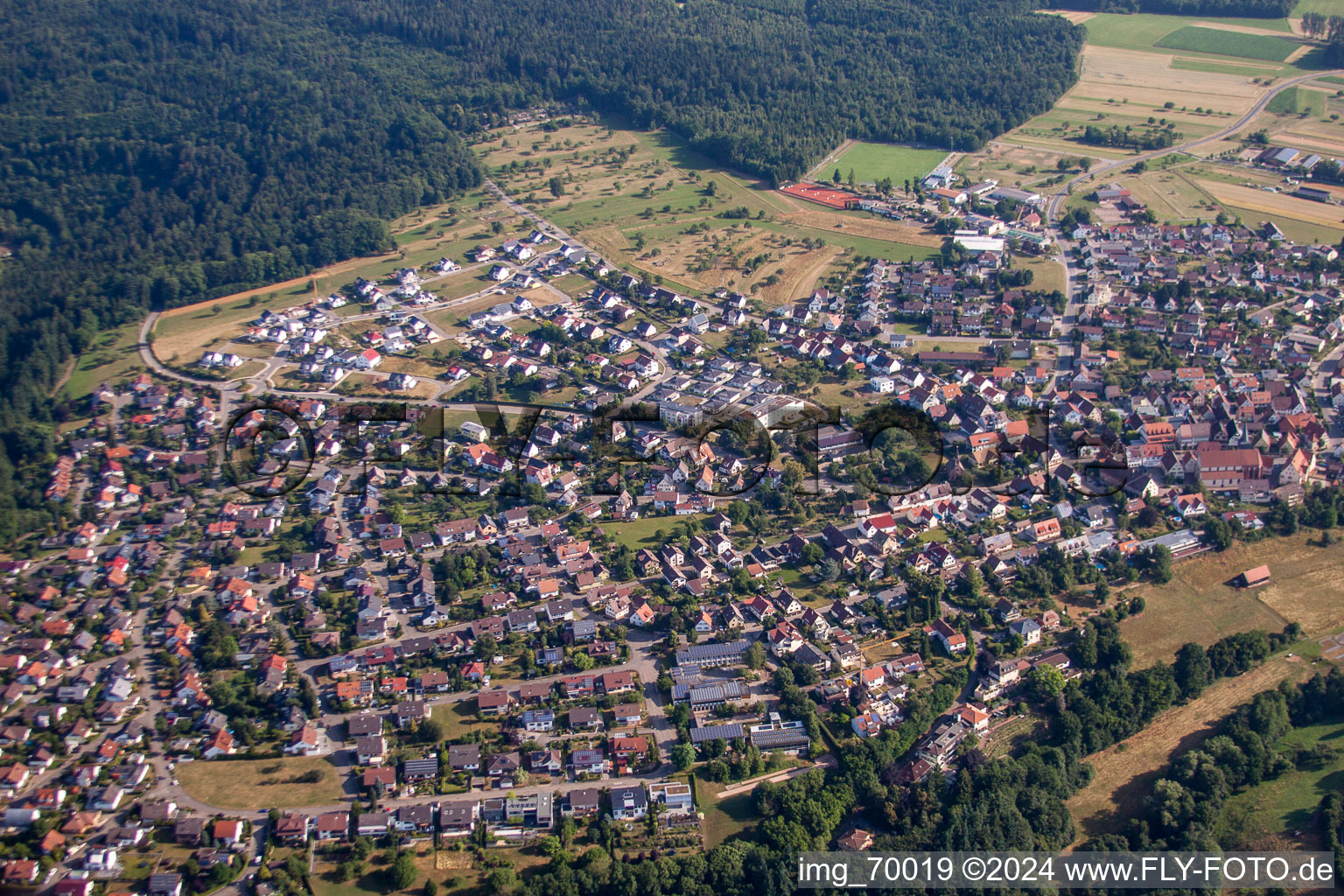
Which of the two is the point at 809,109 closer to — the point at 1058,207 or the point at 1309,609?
the point at 1058,207

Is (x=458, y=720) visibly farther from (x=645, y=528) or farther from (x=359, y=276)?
(x=359, y=276)

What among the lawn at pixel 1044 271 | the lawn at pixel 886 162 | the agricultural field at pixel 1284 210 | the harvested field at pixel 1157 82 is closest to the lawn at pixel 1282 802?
the lawn at pixel 1044 271

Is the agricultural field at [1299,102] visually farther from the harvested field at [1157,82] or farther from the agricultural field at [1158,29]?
the agricultural field at [1158,29]

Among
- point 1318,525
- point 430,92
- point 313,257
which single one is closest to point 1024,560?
point 1318,525

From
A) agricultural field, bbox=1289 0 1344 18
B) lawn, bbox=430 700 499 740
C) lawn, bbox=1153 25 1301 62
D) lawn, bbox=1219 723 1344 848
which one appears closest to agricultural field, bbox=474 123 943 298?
lawn, bbox=430 700 499 740

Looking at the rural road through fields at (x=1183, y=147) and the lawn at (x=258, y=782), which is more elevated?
the rural road through fields at (x=1183, y=147)

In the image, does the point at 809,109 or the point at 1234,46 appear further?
the point at 1234,46
